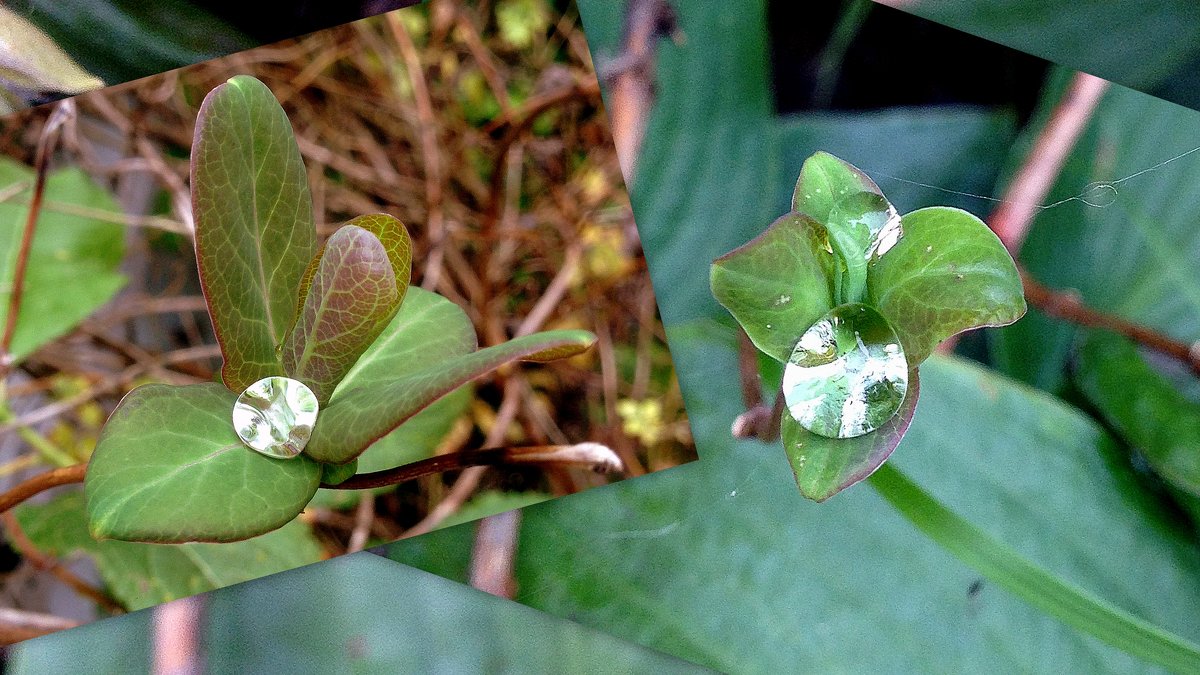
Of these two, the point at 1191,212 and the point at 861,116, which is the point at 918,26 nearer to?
the point at 861,116

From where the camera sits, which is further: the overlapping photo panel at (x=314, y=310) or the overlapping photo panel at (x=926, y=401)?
the overlapping photo panel at (x=926, y=401)

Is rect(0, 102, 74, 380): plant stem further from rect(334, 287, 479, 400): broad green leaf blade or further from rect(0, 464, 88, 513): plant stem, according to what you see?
rect(334, 287, 479, 400): broad green leaf blade

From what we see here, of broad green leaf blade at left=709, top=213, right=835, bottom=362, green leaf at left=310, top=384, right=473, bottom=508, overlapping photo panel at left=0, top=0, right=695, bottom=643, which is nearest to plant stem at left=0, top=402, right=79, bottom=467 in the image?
overlapping photo panel at left=0, top=0, right=695, bottom=643

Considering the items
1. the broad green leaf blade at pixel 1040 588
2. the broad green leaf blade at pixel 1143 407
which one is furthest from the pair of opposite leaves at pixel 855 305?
the broad green leaf blade at pixel 1143 407

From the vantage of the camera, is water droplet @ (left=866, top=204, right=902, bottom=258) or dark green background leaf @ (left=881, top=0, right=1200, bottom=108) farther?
dark green background leaf @ (left=881, top=0, right=1200, bottom=108)

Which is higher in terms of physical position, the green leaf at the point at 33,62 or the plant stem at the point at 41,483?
the green leaf at the point at 33,62

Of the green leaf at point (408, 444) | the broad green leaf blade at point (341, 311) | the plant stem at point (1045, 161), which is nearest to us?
the broad green leaf blade at point (341, 311)

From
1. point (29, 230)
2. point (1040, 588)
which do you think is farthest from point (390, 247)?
point (1040, 588)

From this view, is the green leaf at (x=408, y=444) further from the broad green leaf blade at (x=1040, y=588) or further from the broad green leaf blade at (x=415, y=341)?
the broad green leaf blade at (x=1040, y=588)
